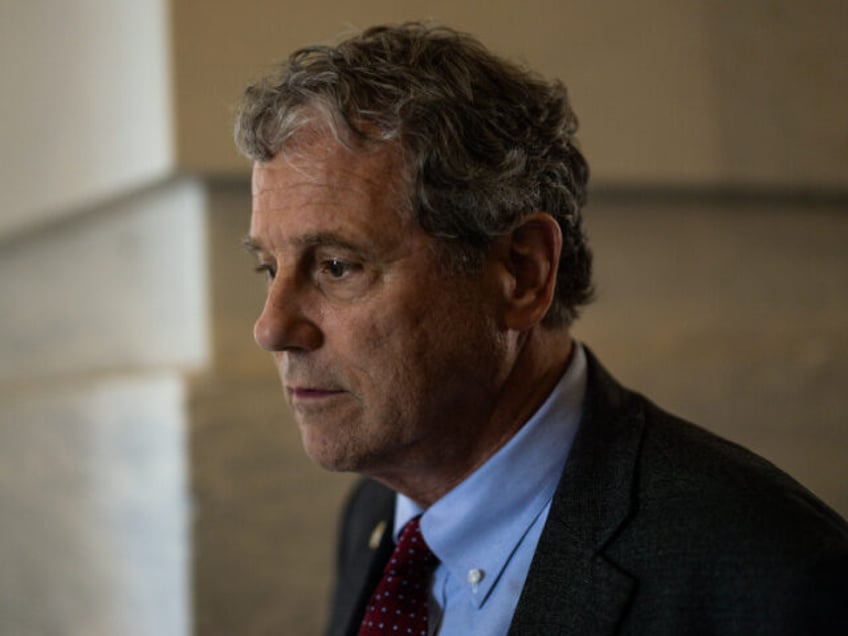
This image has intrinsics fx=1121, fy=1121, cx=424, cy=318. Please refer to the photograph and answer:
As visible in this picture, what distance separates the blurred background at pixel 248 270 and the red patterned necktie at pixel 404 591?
37.1 inches

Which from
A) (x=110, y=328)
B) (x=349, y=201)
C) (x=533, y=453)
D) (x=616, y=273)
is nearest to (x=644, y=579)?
(x=533, y=453)

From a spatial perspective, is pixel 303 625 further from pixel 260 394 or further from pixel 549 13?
pixel 549 13

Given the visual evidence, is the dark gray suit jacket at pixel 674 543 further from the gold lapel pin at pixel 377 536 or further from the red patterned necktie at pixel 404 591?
the gold lapel pin at pixel 377 536

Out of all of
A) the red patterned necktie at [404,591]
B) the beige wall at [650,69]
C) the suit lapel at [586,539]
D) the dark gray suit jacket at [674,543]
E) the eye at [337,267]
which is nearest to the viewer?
the dark gray suit jacket at [674,543]

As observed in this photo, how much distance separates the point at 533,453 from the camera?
156 cm

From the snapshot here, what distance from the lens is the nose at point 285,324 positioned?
1.46 meters

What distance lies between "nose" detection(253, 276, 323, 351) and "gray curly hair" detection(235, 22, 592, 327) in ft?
0.63

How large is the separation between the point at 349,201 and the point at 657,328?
161 centimetres

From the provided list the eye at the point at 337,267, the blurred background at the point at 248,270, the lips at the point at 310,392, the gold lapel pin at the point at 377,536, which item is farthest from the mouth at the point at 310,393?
the blurred background at the point at 248,270

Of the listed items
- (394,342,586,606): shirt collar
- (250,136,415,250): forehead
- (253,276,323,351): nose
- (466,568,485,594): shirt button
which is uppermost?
(250,136,415,250): forehead

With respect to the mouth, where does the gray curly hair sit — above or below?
above

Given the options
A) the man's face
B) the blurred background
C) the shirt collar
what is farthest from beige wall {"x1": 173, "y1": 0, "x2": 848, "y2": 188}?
the shirt collar

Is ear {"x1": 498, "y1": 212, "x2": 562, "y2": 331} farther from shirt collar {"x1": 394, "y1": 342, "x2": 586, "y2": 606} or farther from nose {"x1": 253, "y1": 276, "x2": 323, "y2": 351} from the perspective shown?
nose {"x1": 253, "y1": 276, "x2": 323, "y2": 351}

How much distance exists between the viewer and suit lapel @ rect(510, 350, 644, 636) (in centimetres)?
137
